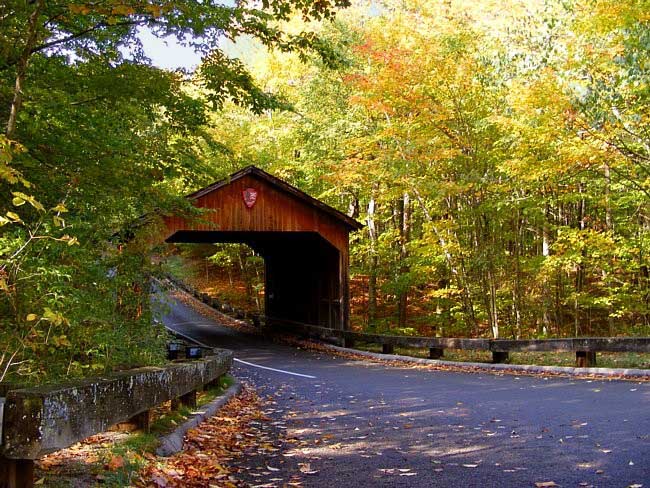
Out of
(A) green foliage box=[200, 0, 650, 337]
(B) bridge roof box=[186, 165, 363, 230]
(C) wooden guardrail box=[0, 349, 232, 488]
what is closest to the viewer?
(C) wooden guardrail box=[0, 349, 232, 488]

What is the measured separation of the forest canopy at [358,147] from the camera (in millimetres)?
5227

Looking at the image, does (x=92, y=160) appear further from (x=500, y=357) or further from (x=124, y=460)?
(x=500, y=357)

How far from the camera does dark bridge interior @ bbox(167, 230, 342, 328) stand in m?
21.7

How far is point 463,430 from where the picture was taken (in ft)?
22.1

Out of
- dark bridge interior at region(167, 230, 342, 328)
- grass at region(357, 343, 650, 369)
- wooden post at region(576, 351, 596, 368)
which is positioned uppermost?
dark bridge interior at region(167, 230, 342, 328)

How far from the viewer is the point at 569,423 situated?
22.7 feet

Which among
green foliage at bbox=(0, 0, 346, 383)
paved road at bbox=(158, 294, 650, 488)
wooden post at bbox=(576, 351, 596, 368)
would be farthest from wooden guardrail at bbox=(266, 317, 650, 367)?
green foliage at bbox=(0, 0, 346, 383)

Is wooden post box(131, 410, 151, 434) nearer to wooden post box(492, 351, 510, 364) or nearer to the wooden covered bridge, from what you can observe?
wooden post box(492, 351, 510, 364)

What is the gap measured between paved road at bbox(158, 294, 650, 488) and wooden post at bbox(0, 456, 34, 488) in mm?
2352

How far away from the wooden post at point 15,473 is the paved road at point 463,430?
2352 mm

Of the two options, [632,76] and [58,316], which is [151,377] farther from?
[632,76]

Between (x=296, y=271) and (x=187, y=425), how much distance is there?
799 inches

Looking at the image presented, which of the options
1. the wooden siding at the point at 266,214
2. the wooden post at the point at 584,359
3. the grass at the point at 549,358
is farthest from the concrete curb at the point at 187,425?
the wooden siding at the point at 266,214

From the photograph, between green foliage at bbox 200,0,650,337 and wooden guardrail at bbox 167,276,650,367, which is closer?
wooden guardrail at bbox 167,276,650,367
